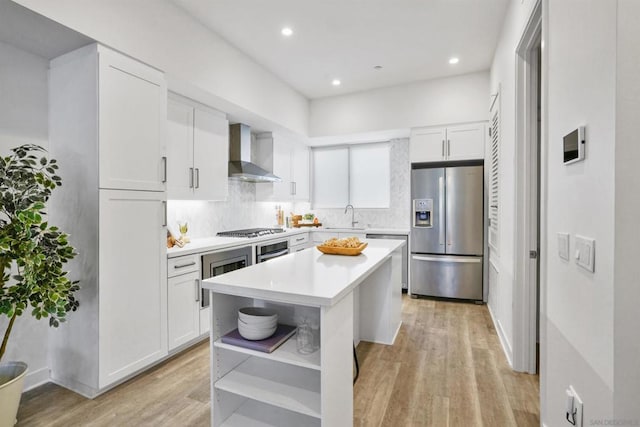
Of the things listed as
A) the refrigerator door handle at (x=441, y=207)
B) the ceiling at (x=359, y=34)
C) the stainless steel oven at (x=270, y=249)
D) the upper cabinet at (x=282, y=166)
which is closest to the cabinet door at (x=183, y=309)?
the stainless steel oven at (x=270, y=249)

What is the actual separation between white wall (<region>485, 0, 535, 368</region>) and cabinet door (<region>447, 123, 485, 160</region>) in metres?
0.93

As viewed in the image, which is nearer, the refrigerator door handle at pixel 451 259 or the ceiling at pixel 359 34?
the ceiling at pixel 359 34

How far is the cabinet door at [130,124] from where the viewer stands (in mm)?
2090

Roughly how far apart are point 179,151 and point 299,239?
2.15m

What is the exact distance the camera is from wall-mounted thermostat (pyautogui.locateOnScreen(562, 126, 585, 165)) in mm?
1171

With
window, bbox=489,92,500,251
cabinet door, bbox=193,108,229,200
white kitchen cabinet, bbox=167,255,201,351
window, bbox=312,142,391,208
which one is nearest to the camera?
white kitchen cabinet, bbox=167,255,201,351

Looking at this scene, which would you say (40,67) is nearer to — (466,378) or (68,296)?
(68,296)

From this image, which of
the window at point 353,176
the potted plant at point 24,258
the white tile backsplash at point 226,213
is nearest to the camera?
the potted plant at point 24,258

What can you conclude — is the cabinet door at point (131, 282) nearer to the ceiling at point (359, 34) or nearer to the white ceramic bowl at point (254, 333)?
the white ceramic bowl at point (254, 333)

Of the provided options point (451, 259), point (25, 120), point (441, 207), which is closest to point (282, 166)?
point (441, 207)

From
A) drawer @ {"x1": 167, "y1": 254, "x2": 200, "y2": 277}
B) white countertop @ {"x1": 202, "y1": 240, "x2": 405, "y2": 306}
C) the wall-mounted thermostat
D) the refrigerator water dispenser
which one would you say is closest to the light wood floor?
drawer @ {"x1": 167, "y1": 254, "x2": 200, "y2": 277}

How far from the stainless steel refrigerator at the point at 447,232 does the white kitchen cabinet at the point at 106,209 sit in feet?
10.5

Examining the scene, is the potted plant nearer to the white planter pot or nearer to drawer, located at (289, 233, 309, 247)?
the white planter pot

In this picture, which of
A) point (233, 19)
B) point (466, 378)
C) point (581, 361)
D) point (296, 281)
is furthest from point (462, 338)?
point (233, 19)
